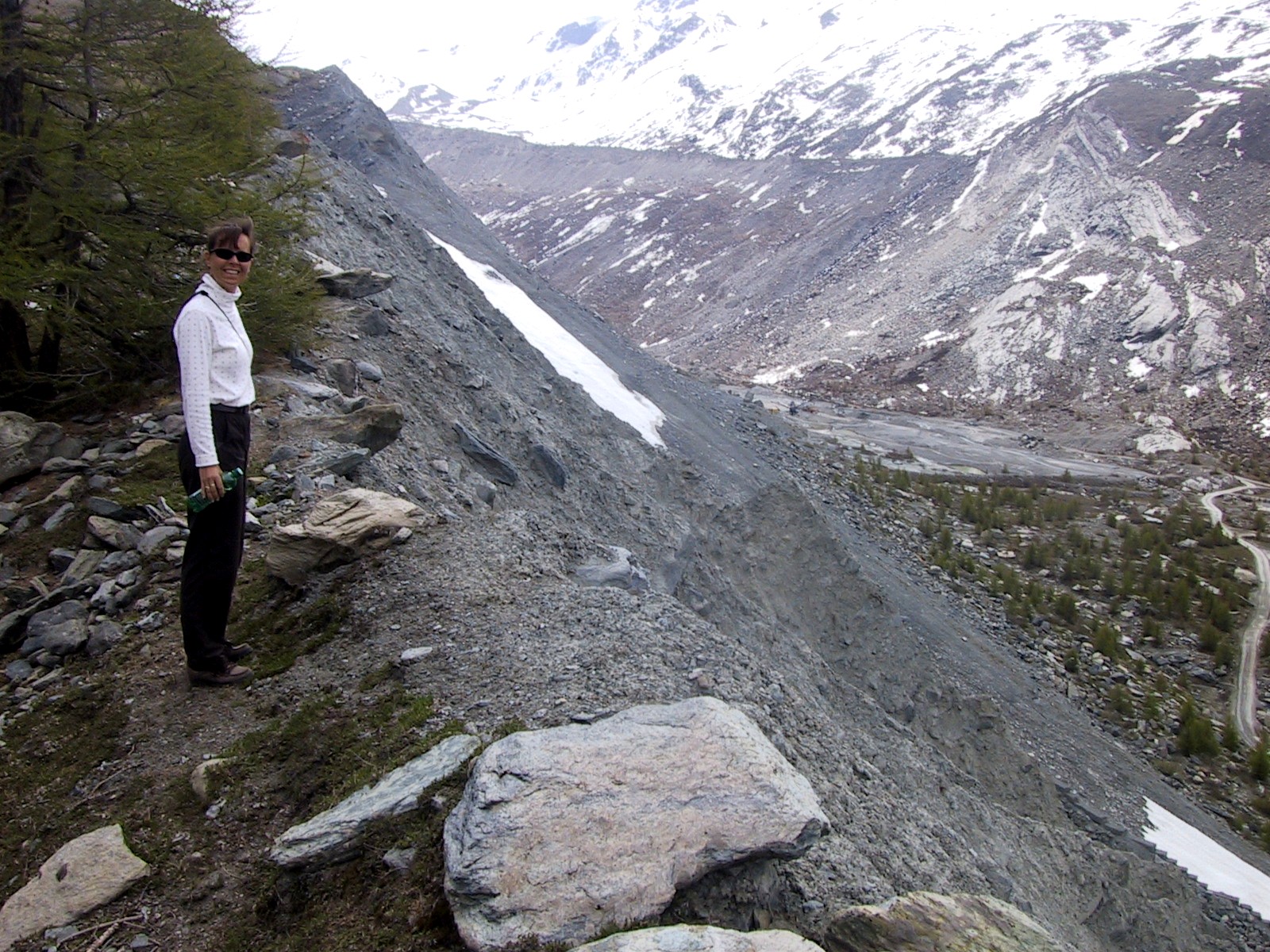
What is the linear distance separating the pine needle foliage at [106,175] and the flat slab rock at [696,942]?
20.8 ft

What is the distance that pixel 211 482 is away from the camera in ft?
13.1

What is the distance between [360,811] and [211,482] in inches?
75.5

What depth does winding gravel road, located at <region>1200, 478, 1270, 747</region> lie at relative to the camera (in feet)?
46.4

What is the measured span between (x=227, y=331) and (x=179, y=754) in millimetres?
2244

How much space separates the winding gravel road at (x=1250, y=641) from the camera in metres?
14.1

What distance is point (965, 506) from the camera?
23.4 meters

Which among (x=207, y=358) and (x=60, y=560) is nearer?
(x=207, y=358)

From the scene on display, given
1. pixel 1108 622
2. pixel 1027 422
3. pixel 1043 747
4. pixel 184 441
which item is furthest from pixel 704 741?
pixel 1027 422

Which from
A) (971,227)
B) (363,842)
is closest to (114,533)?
(363,842)

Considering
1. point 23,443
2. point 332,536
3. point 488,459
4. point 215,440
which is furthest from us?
point 488,459

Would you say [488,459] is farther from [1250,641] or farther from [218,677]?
[1250,641]

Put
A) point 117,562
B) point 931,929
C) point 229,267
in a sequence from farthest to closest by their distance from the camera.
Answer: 1. point 117,562
2. point 229,267
3. point 931,929

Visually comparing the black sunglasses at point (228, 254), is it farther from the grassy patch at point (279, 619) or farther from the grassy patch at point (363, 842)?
the grassy patch at point (363, 842)

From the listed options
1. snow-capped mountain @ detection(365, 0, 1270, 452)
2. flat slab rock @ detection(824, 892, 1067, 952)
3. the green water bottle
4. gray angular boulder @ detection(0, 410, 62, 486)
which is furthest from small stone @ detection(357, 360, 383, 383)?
snow-capped mountain @ detection(365, 0, 1270, 452)
